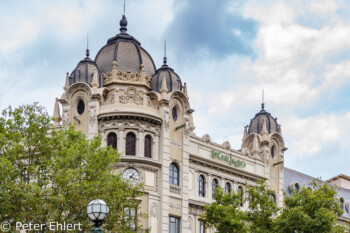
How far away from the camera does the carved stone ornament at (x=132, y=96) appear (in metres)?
62.0

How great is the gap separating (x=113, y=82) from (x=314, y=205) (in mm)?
17700

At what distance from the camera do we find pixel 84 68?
63750 millimetres

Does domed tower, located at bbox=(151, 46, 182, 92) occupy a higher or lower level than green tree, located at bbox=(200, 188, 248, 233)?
higher

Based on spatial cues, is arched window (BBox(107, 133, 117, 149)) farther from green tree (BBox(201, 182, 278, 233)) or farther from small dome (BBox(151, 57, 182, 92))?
green tree (BBox(201, 182, 278, 233))

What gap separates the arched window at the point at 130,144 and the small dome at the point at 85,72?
4.87 m

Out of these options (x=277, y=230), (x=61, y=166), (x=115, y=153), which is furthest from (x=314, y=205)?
(x=61, y=166)

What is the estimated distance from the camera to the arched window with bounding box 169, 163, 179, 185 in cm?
6338

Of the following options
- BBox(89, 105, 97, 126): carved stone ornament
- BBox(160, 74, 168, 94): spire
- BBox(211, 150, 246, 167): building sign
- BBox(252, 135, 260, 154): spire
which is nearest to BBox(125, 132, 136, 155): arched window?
BBox(89, 105, 97, 126): carved stone ornament

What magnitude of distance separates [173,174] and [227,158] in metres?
6.94

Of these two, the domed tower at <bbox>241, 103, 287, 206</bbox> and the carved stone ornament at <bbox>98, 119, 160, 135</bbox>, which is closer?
the carved stone ornament at <bbox>98, 119, 160, 135</bbox>

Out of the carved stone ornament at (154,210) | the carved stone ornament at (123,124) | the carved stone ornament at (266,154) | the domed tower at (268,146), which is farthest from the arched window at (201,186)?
the carved stone ornament at (266,154)

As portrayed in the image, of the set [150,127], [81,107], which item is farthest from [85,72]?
[150,127]

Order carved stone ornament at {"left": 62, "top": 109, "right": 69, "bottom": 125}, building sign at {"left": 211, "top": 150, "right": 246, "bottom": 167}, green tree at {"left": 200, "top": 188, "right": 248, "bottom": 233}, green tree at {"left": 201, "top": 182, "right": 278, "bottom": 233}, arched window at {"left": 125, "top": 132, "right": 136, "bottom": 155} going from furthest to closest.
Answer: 1. building sign at {"left": 211, "top": 150, "right": 246, "bottom": 167}
2. carved stone ornament at {"left": 62, "top": 109, "right": 69, "bottom": 125}
3. arched window at {"left": 125, "top": 132, "right": 136, "bottom": 155}
4. green tree at {"left": 201, "top": 182, "right": 278, "bottom": 233}
5. green tree at {"left": 200, "top": 188, "right": 248, "bottom": 233}

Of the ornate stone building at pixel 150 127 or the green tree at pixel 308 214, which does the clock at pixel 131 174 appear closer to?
the ornate stone building at pixel 150 127
